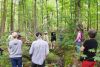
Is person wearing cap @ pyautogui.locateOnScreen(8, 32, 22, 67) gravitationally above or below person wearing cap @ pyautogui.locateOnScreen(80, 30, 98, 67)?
below

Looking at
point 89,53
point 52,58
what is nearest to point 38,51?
point 89,53

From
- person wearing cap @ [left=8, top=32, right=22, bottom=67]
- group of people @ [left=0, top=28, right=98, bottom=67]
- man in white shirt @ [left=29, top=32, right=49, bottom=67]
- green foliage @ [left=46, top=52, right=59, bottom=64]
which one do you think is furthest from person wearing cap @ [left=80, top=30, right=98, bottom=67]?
green foliage @ [left=46, top=52, right=59, bottom=64]

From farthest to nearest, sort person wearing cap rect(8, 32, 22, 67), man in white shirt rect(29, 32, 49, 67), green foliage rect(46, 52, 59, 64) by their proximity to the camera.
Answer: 1. green foliage rect(46, 52, 59, 64)
2. person wearing cap rect(8, 32, 22, 67)
3. man in white shirt rect(29, 32, 49, 67)

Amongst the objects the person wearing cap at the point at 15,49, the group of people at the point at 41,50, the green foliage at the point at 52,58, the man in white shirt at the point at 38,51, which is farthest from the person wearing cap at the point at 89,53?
the green foliage at the point at 52,58

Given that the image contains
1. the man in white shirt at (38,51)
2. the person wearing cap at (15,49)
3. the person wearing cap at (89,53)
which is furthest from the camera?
the person wearing cap at (15,49)

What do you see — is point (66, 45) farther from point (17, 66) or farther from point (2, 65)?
point (17, 66)

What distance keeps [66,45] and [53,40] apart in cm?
503

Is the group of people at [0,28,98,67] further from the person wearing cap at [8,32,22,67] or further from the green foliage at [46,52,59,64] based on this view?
the green foliage at [46,52,59,64]

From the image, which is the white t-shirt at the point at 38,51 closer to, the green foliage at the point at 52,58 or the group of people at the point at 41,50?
the group of people at the point at 41,50

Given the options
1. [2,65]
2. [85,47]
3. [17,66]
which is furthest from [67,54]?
[85,47]

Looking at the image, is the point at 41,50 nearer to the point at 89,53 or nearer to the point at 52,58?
the point at 89,53

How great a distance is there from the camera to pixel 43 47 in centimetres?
1048

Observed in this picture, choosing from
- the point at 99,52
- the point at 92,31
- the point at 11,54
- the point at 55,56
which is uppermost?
the point at 92,31

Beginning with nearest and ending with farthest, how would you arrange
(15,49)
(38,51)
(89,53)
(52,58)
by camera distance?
1. (89,53)
2. (38,51)
3. (15,49)
4. (52,58)
